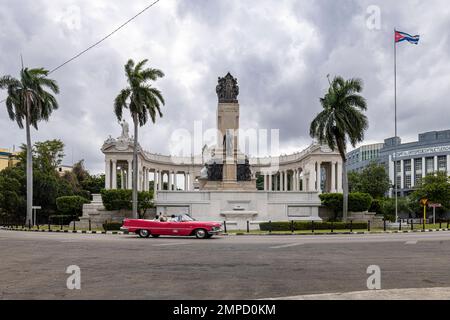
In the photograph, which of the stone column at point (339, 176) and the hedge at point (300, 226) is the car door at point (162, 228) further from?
the stone column at point (339, 176)

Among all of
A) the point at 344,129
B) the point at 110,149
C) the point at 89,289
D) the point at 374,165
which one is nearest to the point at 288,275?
the point at 89,289

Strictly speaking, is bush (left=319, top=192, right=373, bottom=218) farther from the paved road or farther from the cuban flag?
the paved road

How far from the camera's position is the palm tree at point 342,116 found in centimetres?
4591


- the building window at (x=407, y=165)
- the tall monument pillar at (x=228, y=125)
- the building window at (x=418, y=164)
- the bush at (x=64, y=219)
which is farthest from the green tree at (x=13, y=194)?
the building window at (x=407, y=165)

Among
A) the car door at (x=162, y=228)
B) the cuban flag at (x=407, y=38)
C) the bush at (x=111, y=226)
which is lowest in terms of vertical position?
the bush at (x=111, y=226)

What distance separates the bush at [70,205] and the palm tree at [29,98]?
19.1 ft

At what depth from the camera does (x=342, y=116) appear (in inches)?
1804

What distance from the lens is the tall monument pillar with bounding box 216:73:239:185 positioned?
54.8 meters

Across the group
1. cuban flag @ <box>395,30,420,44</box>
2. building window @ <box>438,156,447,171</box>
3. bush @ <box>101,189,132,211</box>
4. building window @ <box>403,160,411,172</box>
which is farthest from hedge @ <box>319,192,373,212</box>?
building window @ <box>403,160,411,172</box>

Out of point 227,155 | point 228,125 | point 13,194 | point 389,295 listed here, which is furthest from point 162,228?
point 13,194

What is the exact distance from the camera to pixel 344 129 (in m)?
46.1

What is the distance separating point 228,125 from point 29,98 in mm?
19918
